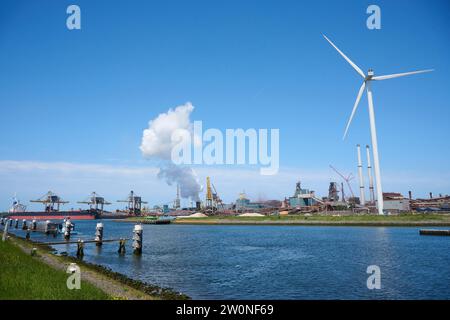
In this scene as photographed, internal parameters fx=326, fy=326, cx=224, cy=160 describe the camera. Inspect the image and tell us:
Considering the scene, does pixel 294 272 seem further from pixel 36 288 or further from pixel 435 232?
pixel 435 232

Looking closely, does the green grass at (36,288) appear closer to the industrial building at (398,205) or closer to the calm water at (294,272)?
the calm water at (294,272)

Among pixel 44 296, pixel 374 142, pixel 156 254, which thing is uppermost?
pixel 374 142

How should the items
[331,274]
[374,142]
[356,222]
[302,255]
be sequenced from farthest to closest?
1. [356,222]
2. [374,142]
3. [302,255]
4. [331,274]

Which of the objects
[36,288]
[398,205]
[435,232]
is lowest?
[435,232]

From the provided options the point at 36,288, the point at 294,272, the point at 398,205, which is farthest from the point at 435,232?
the point at 398,205

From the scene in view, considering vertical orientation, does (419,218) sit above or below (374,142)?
below

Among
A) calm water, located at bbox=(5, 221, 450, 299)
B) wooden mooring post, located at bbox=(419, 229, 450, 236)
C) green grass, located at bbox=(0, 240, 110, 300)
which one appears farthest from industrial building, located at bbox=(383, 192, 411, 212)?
green grass, located at bbox=(0, 240, 110, 300)

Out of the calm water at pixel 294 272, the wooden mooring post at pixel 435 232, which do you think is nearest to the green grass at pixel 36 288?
the calm water at pixel 294 272

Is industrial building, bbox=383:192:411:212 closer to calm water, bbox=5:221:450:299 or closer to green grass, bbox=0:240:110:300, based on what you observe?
calm water, bbox=5:221:450:299

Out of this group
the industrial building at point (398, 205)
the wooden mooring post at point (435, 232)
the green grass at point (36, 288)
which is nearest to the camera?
the green grass at point (36, 288)
